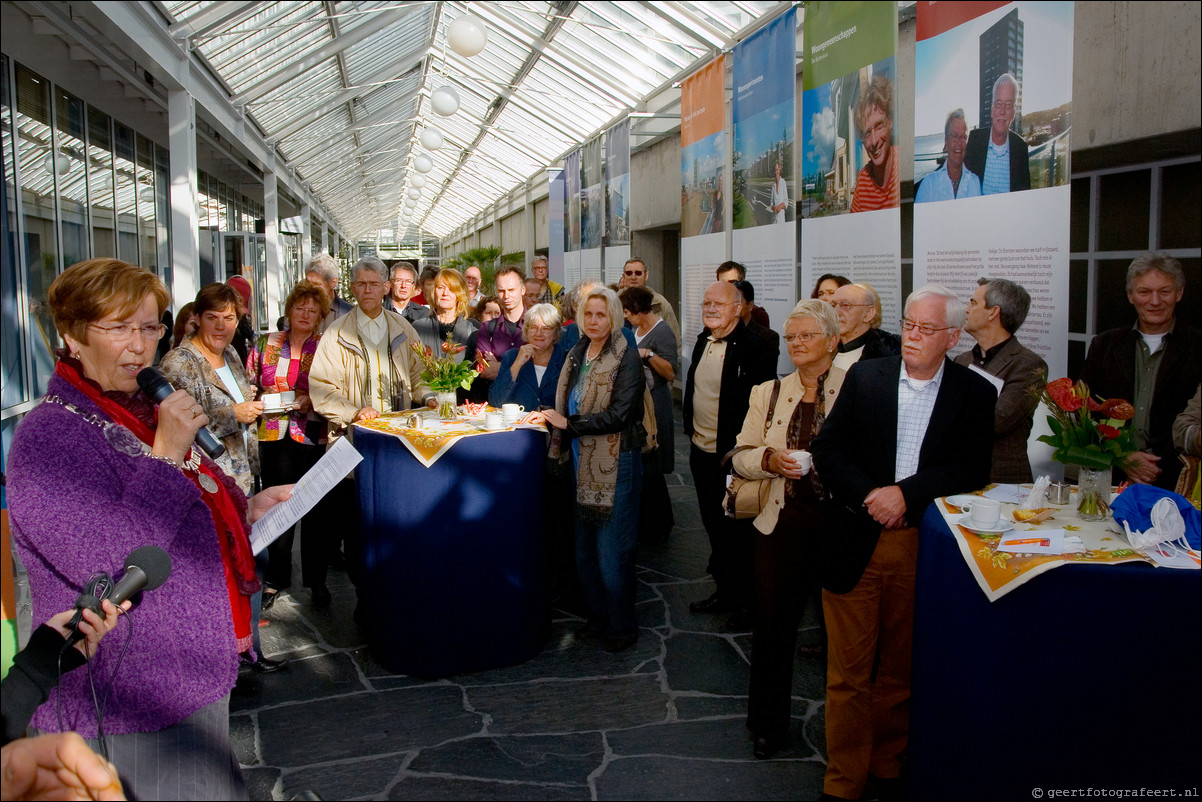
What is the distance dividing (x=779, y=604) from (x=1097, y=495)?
44.3 inches

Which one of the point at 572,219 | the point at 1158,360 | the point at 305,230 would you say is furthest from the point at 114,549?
the point at 305,230

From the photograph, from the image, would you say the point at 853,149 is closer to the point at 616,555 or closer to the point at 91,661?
the point at 616,555

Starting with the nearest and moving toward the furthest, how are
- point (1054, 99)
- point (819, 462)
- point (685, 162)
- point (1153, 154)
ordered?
1. point (819, 462)
2. point (1054, 99)
3. point (1153, 154)
4. point (685, 162)

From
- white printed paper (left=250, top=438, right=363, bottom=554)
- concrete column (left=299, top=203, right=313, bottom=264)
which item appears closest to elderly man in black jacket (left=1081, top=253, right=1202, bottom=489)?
white printed paper (left=250, top=438, right=363, bottom=554)

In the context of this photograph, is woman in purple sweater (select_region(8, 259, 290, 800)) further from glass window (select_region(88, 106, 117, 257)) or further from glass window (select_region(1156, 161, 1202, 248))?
glass window (select_region(88, 106, 117, 257))

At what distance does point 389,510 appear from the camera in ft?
13.1

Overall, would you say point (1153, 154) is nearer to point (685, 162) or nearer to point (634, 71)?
point (685, 162)

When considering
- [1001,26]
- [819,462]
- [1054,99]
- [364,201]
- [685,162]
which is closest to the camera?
[819,462]

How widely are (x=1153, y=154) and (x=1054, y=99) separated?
1.27m

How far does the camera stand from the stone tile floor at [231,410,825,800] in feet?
10.5

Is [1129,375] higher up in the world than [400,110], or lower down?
lower down

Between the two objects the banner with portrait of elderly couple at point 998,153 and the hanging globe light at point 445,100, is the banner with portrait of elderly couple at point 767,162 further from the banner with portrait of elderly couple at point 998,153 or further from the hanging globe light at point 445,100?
the hanging globe light at point 445,100

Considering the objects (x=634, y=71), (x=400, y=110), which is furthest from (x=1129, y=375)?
(x=400, y=110)

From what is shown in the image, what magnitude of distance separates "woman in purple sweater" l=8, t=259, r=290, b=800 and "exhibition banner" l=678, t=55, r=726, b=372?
20.9 ft
